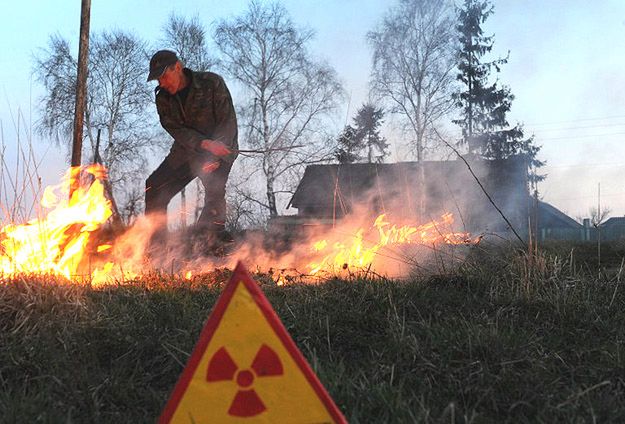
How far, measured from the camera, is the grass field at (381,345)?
2033mm

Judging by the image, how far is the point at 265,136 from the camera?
860 inches

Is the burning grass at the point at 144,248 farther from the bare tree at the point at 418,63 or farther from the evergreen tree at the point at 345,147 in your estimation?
the bare tree at the point at 418,63

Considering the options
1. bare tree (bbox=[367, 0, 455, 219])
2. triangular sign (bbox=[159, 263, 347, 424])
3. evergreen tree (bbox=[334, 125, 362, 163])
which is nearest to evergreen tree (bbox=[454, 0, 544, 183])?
bare tree (bbox=[367, 0, 455, 219])

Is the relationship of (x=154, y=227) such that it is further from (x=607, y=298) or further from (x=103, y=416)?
(x=607, y=298)

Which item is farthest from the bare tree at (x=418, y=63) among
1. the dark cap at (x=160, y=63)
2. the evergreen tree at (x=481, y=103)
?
the dark cap at (x=160, y=63)

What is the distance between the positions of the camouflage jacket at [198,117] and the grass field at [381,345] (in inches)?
86.2

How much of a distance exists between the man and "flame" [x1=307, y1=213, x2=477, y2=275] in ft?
4.18

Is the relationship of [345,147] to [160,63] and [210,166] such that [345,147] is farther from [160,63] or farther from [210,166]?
[160,63]

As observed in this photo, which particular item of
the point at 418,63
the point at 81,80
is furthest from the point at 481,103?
the point at 81,80

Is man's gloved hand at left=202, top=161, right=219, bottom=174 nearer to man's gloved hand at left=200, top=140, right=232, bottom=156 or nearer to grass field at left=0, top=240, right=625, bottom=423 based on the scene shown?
man's gloved hand at left=200, top=140, right=232, bottom=156

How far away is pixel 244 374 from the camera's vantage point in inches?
61.9

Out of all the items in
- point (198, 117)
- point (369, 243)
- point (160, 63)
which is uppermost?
point (160, 63)

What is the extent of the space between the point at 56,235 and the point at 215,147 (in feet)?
5.78

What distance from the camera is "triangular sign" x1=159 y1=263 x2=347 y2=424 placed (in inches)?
60.6
